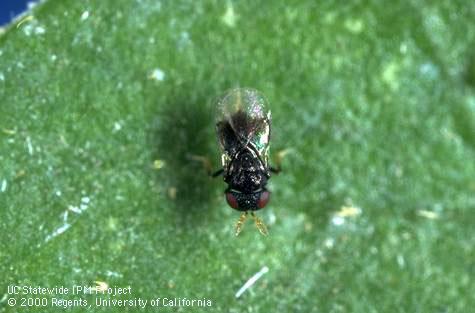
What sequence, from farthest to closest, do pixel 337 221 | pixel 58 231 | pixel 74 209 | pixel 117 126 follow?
pixel 337 221
pixel 117 126
pixel 74 209
pixel 58 231

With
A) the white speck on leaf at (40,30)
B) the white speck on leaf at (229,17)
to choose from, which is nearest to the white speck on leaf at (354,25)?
the white speck on leaf at (229,17)

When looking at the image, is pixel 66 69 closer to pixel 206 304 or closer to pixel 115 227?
pixel 115 227

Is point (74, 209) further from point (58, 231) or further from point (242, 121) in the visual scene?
point (242, 121)

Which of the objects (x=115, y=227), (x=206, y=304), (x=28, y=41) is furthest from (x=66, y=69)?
(x=206, y=304)

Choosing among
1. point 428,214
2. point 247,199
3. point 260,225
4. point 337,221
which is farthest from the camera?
point 428,214

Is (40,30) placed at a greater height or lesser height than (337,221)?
greater

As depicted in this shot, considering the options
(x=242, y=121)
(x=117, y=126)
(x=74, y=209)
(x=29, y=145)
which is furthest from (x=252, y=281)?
(x=29, y=145)

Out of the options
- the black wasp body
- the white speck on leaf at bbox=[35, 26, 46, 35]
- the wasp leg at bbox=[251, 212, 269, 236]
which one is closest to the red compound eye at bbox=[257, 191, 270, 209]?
the black wasp body
